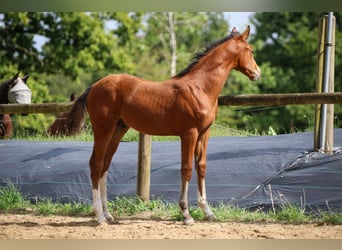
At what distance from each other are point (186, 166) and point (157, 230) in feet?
1.65

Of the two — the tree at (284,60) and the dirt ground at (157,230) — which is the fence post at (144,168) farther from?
the tree at (284,60)

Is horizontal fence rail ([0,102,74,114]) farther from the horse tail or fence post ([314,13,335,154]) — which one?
fence post ([314,13,335,154])

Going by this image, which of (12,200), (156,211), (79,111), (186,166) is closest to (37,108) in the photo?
(79,111)

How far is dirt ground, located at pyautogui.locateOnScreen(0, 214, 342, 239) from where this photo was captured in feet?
13.5

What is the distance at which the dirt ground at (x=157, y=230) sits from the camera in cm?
411

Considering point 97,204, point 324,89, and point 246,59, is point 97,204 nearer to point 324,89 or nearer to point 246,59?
point 246,59

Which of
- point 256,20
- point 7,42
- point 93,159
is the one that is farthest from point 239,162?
point 256,20

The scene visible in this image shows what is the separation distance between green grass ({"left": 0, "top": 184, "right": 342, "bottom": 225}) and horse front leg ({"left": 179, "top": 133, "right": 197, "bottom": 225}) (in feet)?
0.58

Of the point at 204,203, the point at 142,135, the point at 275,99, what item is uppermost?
the point at 275,99

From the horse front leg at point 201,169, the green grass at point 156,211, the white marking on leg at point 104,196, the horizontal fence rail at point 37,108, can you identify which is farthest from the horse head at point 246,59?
the horizontal fence rail at point 37,108

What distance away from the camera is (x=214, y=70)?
4.34 metres

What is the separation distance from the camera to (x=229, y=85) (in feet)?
48.6

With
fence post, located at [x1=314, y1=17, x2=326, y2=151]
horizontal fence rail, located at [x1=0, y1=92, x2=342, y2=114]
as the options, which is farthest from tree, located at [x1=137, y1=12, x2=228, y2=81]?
horizontal fence rail, located at [x1=0, y1=92, x2=342, y2=114]

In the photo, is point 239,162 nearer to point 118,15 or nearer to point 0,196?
point 0,196
